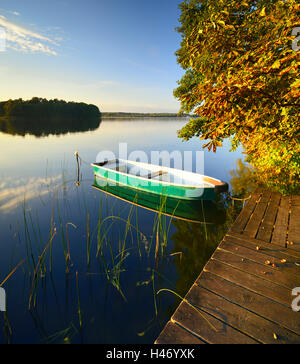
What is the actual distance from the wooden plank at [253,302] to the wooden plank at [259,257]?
31.4 inches

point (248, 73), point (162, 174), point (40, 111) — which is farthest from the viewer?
point (40, 111)

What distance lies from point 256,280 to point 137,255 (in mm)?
3494

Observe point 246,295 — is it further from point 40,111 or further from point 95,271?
point 40,111

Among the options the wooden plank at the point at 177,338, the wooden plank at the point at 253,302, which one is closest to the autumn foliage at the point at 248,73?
the wooden plank at the point at 253,302

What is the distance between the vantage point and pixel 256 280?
9.12 feet

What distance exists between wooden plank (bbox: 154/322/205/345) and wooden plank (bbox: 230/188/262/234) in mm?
2646

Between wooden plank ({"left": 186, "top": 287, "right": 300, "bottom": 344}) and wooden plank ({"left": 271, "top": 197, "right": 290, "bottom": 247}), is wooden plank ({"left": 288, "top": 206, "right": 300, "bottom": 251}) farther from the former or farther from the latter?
wooden plank ({"left": 186, "top": 287, "right": 300, "bottom": 344})

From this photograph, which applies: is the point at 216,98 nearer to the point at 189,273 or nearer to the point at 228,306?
the point at 228,306

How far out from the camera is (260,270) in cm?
297

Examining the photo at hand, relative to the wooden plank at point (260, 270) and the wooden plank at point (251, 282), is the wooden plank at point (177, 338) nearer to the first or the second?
the wooden plank at point (251, 282)

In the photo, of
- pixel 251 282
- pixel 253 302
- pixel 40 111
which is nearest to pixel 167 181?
pixel 251 282

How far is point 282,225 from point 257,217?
561 millimetres

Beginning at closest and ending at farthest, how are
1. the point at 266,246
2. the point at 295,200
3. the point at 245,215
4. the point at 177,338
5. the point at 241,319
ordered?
the point at 177,338 → the point at 241,319 → the point at 266,246 → the point at 245,215 → the point at 295,200

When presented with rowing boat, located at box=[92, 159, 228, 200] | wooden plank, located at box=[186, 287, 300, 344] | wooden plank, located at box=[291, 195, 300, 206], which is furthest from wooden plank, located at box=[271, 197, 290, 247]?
rowing boat, located at box=[92, 159, 228, 200]
